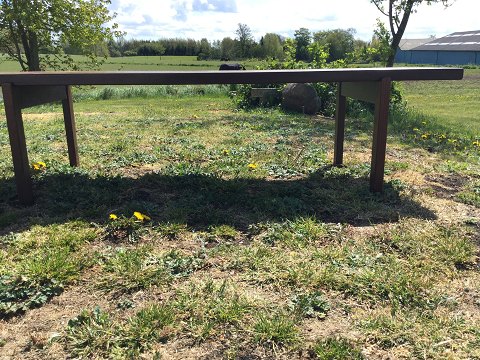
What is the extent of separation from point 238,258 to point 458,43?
253 ft

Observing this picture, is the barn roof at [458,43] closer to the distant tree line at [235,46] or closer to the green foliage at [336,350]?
the distant tree line at [235,46]

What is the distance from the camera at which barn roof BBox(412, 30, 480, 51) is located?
206 ft

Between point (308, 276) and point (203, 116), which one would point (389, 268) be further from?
point (203, 116)

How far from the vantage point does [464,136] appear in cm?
720

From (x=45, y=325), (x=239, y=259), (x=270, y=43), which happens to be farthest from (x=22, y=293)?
(x=270, y=43)

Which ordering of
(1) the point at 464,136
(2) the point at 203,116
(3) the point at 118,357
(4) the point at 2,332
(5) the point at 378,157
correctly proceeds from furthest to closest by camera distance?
(2) the point at 203,116 → (1) the point at 464,136 → (5) the point at 378,157 → (4) the point at 2,332 → (3) the point at 118,357

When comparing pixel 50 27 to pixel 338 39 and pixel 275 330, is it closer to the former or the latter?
pixel 275 330

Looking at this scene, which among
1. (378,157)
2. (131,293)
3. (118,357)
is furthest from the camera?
(378,157)

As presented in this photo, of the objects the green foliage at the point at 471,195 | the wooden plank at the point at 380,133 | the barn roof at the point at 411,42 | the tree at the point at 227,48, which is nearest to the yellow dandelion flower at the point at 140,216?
the wooden plank at the point at 380,133

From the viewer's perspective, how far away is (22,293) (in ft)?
7.47

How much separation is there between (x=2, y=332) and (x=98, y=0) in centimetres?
1881

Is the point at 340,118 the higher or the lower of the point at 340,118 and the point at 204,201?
the higher

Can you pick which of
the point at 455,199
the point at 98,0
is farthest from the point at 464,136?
the point at 98,0

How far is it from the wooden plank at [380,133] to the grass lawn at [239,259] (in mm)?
165
